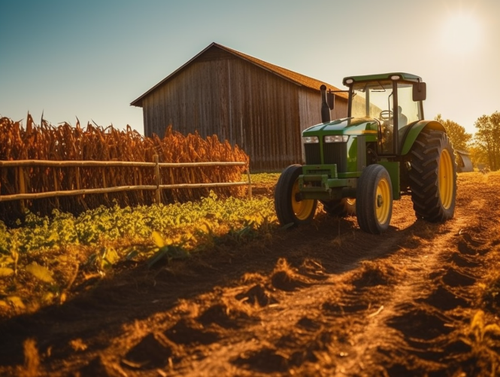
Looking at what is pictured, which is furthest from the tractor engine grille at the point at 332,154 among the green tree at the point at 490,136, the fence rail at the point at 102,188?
the green tree at the point at 490,136

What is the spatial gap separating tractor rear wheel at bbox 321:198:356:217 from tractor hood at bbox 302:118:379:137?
1.29 m

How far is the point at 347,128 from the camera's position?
7473 millimetres

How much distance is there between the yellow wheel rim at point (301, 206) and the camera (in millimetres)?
7762

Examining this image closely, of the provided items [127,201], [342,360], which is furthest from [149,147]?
[342,360]

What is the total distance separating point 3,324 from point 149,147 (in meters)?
8.65

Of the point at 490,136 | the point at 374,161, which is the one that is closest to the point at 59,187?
the point at 374,161

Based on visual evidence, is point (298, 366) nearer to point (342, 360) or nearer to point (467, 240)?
point (342, 360)

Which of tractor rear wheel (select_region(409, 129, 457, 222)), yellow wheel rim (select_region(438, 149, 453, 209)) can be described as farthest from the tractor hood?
yellow wheel rim (select_region(438, 149, 453, 209))

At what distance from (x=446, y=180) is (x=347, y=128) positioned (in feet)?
8.64

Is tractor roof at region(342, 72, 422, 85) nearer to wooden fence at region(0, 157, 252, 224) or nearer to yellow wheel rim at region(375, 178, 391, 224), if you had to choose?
yellow wheel rim at region(375, 178, 391, 224)

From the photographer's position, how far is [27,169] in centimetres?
910

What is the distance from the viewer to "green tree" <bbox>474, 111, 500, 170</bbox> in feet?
205

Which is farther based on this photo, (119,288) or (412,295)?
(119,288)

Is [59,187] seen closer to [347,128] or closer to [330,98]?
[330,98]
